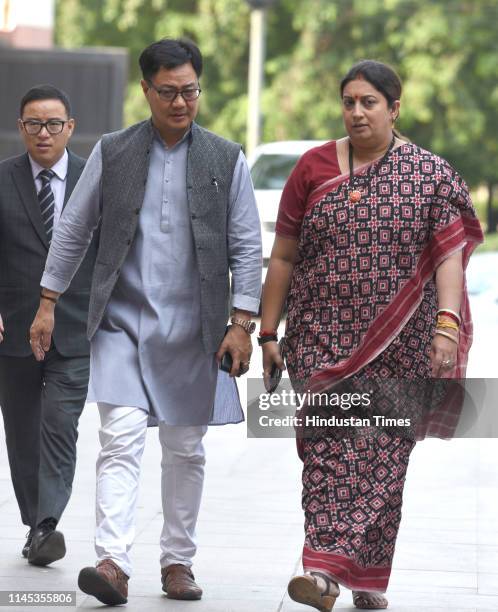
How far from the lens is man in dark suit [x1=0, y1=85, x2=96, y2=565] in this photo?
6160mm

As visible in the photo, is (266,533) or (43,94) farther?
(266,533)

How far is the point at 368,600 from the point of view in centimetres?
549

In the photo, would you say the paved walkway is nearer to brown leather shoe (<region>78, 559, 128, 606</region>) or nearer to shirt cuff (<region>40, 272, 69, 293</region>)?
brown leather shoe (<region>78, 559, 128, 606</region>)

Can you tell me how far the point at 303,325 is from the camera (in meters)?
5.46

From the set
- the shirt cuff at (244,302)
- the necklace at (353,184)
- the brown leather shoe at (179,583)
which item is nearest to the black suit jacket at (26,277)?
the shirt cuff at (244,302)

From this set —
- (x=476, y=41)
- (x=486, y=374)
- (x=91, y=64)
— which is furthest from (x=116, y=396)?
(x=476, y=41)

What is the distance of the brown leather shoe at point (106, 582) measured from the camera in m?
5.16

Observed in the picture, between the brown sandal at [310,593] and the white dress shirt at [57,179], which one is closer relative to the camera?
the brown sandal at [310,593]

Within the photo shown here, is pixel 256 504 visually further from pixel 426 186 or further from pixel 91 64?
pixel 91 64

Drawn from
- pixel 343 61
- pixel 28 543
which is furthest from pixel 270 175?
pixel 343 61

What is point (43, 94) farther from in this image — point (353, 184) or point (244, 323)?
point (353, 184)

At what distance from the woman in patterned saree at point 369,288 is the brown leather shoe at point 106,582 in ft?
1.99

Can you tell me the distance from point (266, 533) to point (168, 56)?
2.36 m

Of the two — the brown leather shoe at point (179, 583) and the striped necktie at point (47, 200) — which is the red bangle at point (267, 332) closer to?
the brown leather shoe at point (179, 583)
